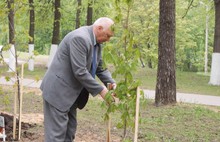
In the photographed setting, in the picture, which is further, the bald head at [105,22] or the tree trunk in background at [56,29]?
the tree trunk in background at [56,29]

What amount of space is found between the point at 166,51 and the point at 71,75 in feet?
18.0

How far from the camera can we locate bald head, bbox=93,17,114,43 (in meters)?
4.07

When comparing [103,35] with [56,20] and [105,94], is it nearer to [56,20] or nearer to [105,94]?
[105,94]

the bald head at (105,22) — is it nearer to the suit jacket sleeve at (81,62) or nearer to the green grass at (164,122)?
the suit jacket sleeve at (81,62)

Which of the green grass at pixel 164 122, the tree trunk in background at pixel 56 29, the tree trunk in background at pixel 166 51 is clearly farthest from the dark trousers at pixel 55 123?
the tree trunk in background at pixel 56 29

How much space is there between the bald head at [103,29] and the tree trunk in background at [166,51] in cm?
538

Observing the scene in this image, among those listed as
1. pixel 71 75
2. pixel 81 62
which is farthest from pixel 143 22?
pixel 81 62

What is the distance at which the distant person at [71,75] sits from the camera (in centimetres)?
409

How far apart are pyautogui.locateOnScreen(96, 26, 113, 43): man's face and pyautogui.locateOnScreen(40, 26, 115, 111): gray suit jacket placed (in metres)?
0.07

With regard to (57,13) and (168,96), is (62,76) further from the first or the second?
(57,13)

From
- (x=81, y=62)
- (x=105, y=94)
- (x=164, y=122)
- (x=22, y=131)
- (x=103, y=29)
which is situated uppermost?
(x=103, y=29)

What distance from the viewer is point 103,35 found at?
165 inches

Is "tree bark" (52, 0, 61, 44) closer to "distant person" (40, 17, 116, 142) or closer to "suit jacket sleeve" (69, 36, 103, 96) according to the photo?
"distant person" (40, 17, 116, 142)

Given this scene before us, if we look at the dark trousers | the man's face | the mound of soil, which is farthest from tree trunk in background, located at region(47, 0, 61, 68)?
the man's face
